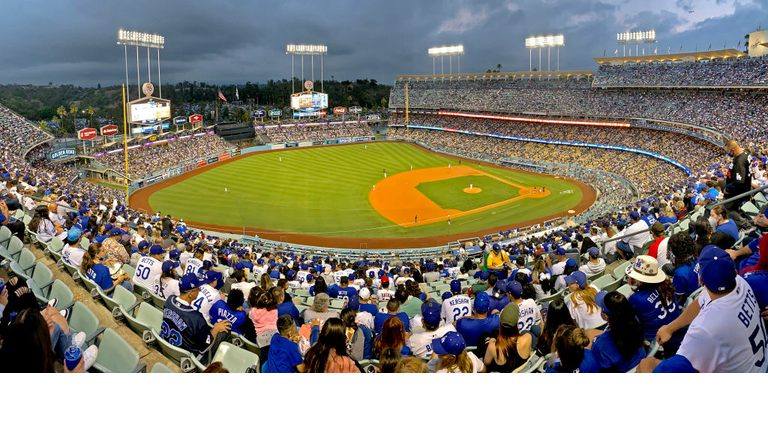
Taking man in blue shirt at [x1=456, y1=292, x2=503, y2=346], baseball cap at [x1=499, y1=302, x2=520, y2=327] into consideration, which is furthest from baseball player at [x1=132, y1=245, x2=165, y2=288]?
baseball cap at [x1=499, y1=302, x2=520, y2=327]

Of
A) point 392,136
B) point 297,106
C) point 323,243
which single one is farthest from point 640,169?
point 297,106

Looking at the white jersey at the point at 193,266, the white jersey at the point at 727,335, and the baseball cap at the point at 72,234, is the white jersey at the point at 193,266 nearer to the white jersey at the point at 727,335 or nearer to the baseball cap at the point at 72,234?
the baseball cap at the point at 72,234

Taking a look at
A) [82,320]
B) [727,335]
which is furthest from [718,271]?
[82,320]

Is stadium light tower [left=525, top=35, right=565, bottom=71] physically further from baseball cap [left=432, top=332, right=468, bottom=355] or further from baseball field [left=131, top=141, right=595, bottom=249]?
baseball cap [left=432, top=332, right=468, bottom=355]

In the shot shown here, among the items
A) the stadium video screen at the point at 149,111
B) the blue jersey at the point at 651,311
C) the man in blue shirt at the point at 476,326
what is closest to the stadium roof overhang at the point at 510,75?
the stadium video screen at the point at 149,111

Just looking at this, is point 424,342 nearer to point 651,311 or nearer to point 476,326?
point 476,326
